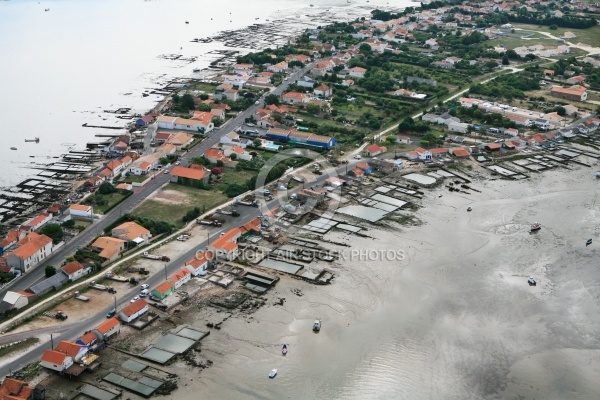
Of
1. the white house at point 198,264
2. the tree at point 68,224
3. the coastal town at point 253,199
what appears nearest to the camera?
the coastal town at point 253,199

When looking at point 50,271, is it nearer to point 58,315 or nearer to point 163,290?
point 58,315

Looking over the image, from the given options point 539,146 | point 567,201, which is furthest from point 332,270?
point 539,146

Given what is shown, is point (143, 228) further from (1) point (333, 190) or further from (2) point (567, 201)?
(2) point (567, 201)

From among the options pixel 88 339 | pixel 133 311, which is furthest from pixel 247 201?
pixel 88 339

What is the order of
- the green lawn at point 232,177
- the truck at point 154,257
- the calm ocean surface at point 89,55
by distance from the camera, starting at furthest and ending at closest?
the calm ocean surface at point 89,55
the green lawn at point 232,177
the truck at point 154,257

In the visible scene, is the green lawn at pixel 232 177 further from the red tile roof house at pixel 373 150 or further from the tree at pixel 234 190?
the red tile roof house at pixel 373 150

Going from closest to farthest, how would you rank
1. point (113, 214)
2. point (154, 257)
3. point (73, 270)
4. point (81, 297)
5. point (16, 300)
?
point (16, 300) → point (81, 297) → point (73, 270) → point (154, 257) → point (113, 214)

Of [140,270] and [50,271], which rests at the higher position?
[50,271]

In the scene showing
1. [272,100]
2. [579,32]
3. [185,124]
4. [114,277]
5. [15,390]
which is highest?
[185,124]

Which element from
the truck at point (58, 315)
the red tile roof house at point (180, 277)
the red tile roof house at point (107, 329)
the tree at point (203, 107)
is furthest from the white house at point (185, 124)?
the red tile roof house at point (107, 329)
